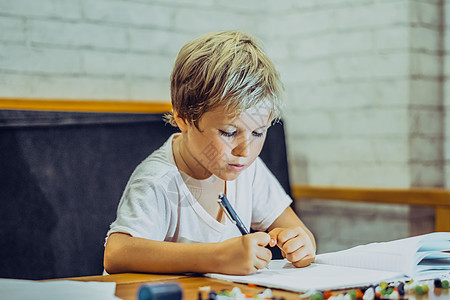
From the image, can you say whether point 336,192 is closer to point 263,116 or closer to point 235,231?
point 235,231

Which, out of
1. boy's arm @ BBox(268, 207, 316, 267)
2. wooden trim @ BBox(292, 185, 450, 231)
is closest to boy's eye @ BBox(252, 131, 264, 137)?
boy's arm @ BBox(268, 207, 316, 267)

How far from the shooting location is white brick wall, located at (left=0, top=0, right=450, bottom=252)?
1910 millimetres

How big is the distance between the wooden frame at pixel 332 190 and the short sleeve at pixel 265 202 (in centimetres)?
58

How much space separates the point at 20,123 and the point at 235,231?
0.67 m

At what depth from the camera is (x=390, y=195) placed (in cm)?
196

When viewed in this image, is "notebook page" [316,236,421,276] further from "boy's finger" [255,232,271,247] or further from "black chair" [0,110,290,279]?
"black chair" [0,110,290,279]

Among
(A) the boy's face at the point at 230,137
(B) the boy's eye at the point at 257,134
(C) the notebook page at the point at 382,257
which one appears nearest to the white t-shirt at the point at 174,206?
(A) the boy's face at the point at 230,137

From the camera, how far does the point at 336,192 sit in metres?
2.09

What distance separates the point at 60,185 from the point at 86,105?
0.34 meters

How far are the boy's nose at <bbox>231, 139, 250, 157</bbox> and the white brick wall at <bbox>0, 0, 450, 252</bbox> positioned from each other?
0.94 m

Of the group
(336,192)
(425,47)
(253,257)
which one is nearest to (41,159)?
(253,257)

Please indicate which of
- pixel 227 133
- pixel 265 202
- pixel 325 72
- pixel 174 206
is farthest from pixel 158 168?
pixel 325 72

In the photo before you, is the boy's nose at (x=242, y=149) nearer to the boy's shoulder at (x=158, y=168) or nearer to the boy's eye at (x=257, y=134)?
the boy's eye at (x=257, y=134)

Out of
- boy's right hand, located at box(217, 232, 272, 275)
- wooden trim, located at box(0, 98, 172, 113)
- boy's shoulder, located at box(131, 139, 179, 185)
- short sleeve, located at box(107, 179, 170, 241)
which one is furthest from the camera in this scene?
wooden trim, located at box(0, 98, 172, 113)
